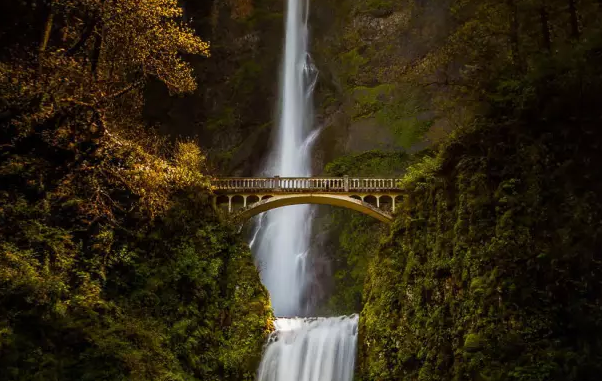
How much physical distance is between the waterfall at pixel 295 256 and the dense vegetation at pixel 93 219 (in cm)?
238

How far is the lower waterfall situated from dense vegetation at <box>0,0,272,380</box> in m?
1.62

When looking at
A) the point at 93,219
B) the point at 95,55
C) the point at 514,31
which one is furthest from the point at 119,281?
the point at 514,31

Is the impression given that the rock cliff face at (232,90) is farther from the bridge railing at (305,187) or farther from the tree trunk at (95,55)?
the tree trunk at (95,55)

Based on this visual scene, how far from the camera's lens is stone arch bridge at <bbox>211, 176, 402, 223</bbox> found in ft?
78.5

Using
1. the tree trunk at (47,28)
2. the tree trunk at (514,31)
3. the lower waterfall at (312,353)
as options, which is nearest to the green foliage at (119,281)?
the lower waterfall at (312,353)

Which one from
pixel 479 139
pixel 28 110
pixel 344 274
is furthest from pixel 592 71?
pixel 344 274

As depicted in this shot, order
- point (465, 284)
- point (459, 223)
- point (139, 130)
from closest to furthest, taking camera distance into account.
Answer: point (465, 284) < point (459, 223) < point (139, 130)

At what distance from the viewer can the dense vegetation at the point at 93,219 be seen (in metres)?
12.1

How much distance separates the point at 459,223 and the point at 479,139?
2526 mm

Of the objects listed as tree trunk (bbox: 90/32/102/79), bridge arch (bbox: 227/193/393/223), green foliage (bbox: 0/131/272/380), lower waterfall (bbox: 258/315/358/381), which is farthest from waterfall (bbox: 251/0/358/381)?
tree trunk (bbox: 90/32/102/79)

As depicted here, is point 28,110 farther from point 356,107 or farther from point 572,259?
point 356,107

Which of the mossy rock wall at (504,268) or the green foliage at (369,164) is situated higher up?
the green foliage at (369,164)

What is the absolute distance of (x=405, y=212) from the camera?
19.5 m

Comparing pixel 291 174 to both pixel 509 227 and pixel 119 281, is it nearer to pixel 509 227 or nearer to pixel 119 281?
pixel 119 281
